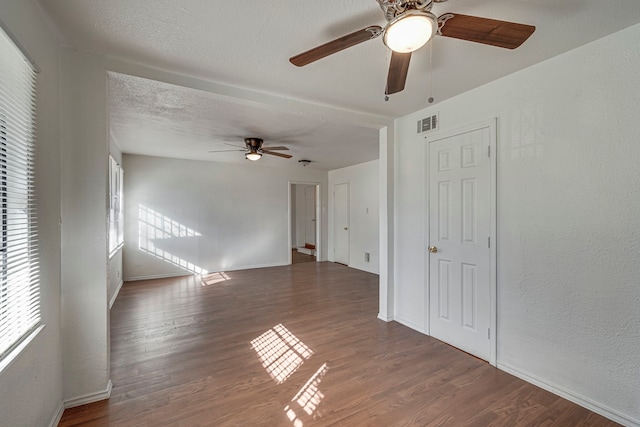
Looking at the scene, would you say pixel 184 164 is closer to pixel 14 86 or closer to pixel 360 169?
pixel 360 169

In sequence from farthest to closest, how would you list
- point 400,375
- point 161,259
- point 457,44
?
point 161,259 → point 400,375 → point 457,44

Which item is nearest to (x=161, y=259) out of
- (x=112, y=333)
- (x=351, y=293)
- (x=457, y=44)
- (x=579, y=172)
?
(x=112, y=333)

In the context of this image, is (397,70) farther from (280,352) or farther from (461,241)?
(280,352)

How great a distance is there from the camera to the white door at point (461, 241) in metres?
2.41

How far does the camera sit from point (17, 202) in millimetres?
1354

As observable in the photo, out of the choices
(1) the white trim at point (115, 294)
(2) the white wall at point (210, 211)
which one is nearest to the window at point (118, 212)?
(2) the white wall at point (210, 211)

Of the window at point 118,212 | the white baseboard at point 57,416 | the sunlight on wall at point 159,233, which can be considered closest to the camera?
the white baseboard at point 57,416

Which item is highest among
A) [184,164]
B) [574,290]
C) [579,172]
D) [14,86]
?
[184,164]

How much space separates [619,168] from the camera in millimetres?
1713

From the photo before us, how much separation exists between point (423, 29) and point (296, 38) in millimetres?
881

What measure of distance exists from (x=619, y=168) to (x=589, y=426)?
1.63m

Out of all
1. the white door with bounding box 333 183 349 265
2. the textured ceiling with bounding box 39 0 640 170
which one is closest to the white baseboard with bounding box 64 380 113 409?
the textured ceiling with bounding box 39 0 640 170

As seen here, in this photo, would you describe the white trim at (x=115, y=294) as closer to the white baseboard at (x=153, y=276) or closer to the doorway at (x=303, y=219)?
the white baseboard at (x=153, y=276)

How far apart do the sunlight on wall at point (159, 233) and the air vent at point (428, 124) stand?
15.6 feet
